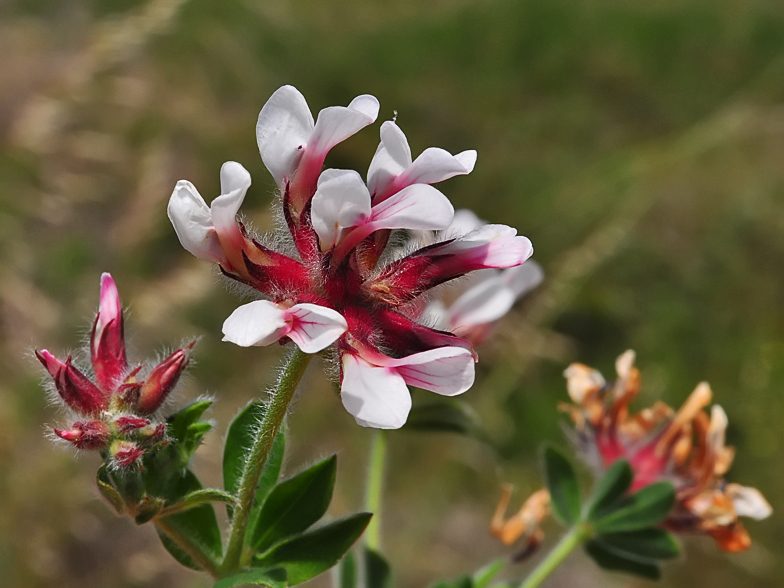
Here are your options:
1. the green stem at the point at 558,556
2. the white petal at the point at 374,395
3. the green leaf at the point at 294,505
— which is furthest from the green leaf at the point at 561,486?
the white petal at the point at 374,395

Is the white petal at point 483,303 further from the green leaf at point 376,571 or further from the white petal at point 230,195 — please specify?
the white petal at point 230,195

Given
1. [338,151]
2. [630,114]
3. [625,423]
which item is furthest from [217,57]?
[625,423]

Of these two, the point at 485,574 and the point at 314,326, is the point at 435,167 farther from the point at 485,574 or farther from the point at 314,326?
the point at 485,574

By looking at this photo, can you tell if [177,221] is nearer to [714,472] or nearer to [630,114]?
[714,472]

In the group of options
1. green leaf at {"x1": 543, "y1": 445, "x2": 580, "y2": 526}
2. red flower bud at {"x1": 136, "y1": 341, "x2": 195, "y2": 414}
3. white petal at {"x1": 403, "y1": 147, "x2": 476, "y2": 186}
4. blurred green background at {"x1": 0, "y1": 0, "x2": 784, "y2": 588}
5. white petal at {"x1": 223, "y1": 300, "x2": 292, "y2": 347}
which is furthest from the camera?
blurred green background at {"x1": 0, "y1": 0, "x2": 784, "y2": 588}

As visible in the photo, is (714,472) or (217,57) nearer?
(714,472)

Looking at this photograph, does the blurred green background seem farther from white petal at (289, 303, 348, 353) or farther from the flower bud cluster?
white petal at (289, 303, 348, 353)

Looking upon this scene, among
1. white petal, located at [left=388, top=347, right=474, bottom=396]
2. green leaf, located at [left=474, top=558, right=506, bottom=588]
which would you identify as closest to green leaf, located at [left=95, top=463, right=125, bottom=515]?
white petal, located at [left=388, top=347, right=474, bottom=396]
